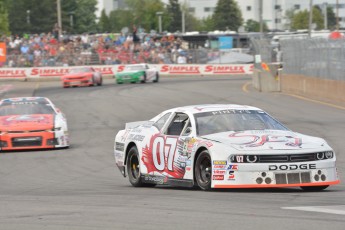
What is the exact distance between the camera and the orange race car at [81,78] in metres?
51.7

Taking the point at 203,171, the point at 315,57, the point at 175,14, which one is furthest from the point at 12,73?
the point at 175,14

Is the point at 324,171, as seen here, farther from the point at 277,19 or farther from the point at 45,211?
the point at 277,19

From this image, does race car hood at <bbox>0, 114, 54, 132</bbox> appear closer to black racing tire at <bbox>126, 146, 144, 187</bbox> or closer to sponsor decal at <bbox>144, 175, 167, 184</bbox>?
black racing tire at <bbox>126, 146, 144, 187</bbox>

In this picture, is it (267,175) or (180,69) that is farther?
(180,69)

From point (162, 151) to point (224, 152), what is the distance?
1675 millimetres

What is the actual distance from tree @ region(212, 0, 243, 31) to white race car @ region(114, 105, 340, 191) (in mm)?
124144

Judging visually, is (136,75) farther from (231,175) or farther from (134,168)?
(231,175)

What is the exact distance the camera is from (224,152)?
11.2 metres

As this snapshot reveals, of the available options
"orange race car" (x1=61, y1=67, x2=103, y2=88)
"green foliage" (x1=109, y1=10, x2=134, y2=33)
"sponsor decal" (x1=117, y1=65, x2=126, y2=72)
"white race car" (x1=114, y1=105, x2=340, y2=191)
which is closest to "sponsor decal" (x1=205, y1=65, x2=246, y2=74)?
"sponsor decal" (x1=117, y1=65, x2=126, y2=72)

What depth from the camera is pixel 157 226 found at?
27.1 feet

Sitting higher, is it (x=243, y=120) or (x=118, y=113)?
(x=243, y=120)

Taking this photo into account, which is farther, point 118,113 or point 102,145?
point 118,113

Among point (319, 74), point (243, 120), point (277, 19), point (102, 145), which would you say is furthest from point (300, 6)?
point (243, 120)

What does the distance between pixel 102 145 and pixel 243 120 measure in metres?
10.2
